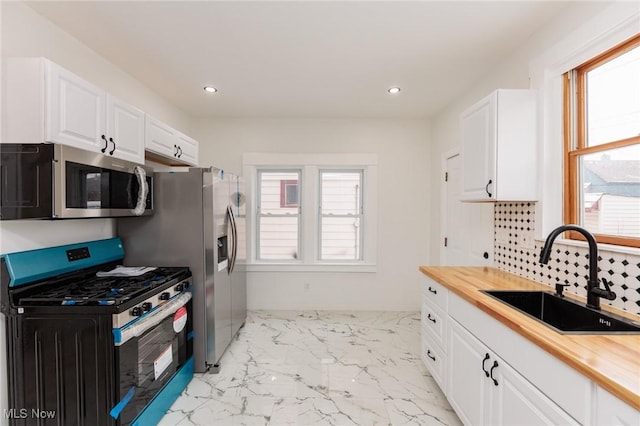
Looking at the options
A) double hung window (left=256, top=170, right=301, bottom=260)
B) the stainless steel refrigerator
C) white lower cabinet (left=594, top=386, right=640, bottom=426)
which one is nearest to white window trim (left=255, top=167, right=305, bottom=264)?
double hung window (left=256, top=170, right=301, bottom=260)

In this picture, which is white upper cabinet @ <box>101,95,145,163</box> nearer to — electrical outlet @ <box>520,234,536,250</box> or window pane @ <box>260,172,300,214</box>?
window pane @ <box>260,172,300,214</box>

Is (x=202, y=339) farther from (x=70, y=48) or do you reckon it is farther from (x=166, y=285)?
(x=70, y=48)

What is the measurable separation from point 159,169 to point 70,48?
0.97 m

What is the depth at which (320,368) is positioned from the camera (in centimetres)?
263

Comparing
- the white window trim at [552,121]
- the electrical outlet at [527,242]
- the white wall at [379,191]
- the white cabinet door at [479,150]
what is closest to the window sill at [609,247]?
the white window trim at [552,121]

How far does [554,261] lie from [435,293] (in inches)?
29.6

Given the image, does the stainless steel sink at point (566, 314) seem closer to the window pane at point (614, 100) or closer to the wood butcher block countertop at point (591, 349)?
the wood butcher block countertop at point (591, 349)

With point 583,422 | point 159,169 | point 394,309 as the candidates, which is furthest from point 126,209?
point 394,309

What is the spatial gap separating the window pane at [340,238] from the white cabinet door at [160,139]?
6.59ft

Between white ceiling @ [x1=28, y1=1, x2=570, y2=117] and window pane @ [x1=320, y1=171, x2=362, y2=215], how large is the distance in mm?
1127

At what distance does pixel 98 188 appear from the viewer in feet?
6.13

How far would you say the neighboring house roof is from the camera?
4.92 feet

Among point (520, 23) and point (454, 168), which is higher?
point (520, 23)

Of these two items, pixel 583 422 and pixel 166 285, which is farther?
pixel 166 285
